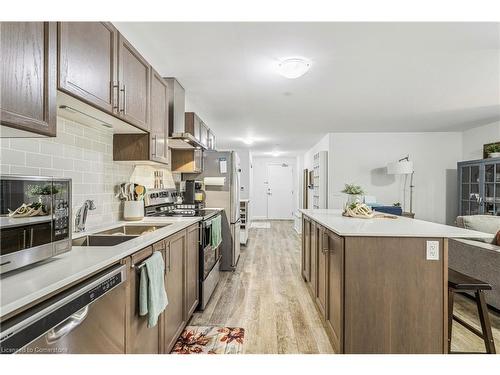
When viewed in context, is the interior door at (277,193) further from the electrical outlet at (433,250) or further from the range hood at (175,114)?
the electrical outlet at (433,250)

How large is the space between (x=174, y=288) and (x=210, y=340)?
56cm

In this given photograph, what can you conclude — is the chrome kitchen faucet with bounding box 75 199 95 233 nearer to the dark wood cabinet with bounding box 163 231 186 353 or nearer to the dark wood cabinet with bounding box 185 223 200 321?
the dark wood cabinet with bounding box 163 231 186 353

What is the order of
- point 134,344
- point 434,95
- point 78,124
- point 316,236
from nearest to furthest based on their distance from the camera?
point 134,344, point 78,124, point 316,236, point 434,95

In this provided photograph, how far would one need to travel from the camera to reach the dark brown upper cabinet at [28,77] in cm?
96

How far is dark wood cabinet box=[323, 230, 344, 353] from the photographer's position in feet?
5.98

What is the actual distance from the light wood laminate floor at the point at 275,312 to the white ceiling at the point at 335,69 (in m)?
2.32

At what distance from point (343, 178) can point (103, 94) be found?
5.03 metres

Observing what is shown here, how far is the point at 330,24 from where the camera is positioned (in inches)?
74.4

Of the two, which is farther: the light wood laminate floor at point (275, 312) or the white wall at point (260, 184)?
the white wall at point (260, 184)

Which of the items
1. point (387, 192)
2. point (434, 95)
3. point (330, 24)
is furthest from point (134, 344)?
point (387, 192)

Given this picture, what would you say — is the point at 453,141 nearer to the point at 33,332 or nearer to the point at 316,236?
the point at 316,236

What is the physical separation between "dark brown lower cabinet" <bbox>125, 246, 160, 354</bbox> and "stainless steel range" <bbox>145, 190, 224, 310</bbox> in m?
1.16

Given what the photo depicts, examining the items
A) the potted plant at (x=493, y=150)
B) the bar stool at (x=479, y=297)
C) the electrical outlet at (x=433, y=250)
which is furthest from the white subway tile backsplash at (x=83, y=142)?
the potted plant at (x=493, y=150)

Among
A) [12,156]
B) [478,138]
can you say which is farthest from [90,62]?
[478,138]
